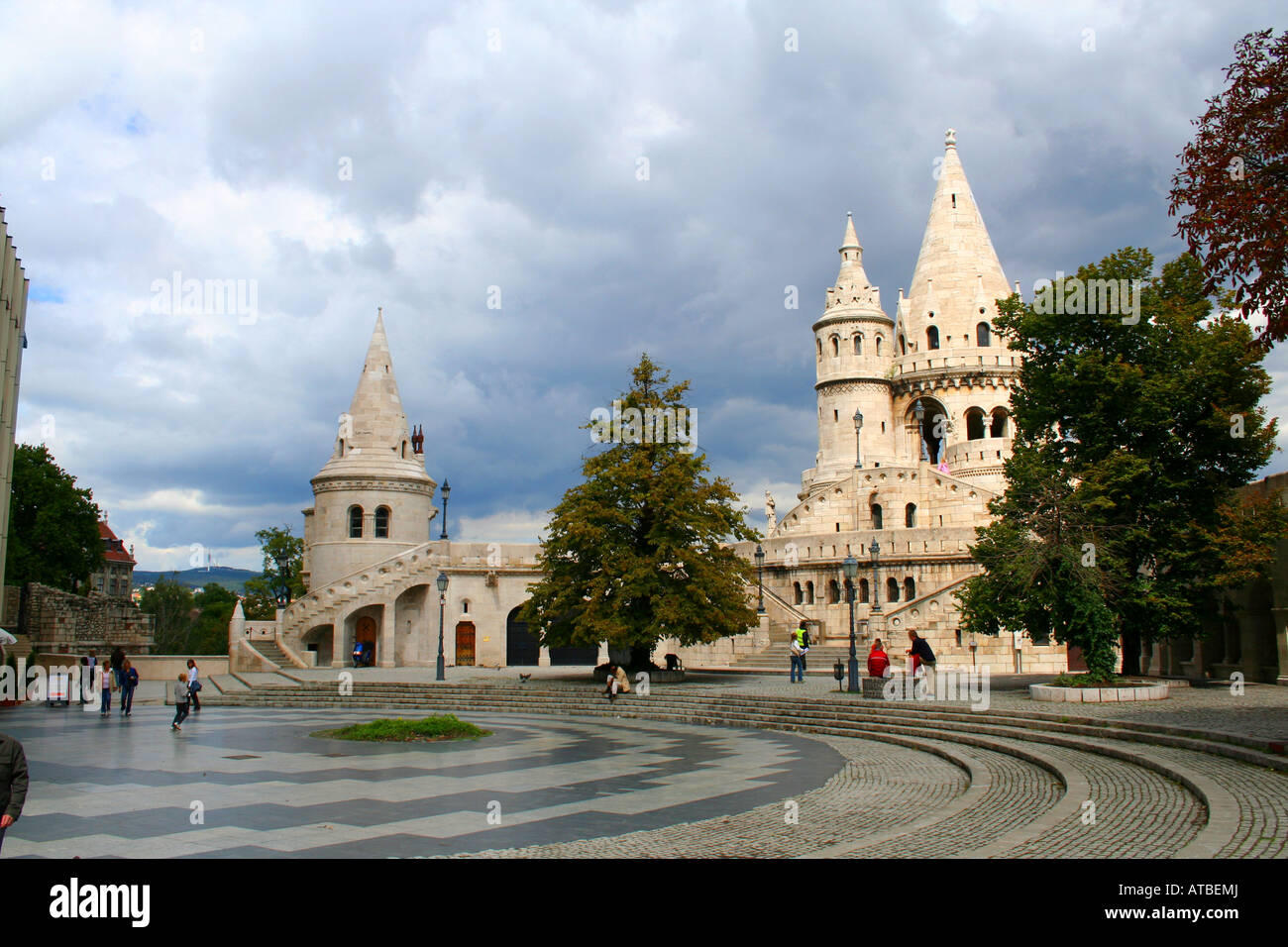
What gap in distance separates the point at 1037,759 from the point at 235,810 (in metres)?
10.4

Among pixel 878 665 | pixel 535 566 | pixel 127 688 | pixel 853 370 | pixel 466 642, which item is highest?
pixel 853 370

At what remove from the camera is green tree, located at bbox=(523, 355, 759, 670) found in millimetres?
27688

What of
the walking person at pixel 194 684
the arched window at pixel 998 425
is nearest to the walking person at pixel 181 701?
the walking person at pixel 194 684

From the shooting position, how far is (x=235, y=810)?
35.3 feet

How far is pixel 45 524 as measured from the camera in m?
47.7

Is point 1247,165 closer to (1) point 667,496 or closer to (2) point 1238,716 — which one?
(2) point 1238,716

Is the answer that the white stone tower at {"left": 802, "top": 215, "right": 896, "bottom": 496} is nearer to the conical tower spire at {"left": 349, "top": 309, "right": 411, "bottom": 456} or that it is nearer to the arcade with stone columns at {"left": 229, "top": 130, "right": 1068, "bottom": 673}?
the arcade with stone columns at {"left": 229, "top": 130, "right": 1068, "bottom": 673}

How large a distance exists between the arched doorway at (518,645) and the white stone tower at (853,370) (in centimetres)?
2361

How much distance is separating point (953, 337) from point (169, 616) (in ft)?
212

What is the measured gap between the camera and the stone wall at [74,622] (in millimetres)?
36812

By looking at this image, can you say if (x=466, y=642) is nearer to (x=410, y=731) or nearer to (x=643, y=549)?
(x=643, y=549)

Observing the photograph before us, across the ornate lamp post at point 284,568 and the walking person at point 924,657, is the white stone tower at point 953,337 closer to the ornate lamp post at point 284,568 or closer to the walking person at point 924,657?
the walking person at point 924,657

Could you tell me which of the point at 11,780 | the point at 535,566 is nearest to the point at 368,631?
the point at 535,566
